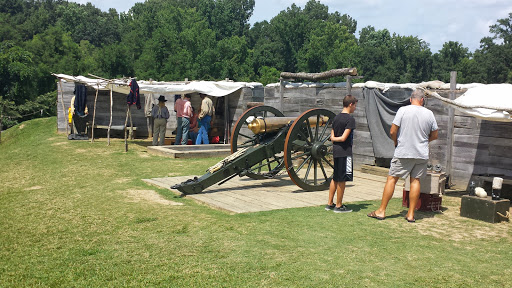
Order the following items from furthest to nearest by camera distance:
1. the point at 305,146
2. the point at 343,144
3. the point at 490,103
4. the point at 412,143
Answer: the point at 305,146, the point at 490,103, the point at 343,144, the point at 412,143

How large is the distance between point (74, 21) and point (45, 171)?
318 feet

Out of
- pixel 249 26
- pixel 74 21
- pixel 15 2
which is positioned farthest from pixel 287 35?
pixel 15 2

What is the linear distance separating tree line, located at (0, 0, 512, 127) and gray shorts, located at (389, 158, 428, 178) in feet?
78.7

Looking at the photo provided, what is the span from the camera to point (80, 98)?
17.5 metres

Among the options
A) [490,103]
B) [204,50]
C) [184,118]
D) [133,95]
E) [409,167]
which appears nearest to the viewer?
[409,167]

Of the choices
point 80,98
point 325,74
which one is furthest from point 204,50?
point 325,74

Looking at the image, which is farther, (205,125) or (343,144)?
(205,125)

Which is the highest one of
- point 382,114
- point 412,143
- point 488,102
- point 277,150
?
point 488,102

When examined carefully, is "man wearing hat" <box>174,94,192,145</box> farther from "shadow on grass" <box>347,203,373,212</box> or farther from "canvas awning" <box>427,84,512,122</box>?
"canvas awning" <box>427,84,512,122</box>

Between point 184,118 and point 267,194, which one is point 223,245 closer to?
point 267,194

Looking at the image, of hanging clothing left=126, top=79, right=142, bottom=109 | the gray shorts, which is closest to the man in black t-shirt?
the gray shorts

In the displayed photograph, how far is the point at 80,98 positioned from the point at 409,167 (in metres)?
13.5

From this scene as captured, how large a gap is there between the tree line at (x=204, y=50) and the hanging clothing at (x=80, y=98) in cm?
1061

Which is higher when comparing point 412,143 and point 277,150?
point 412,143
